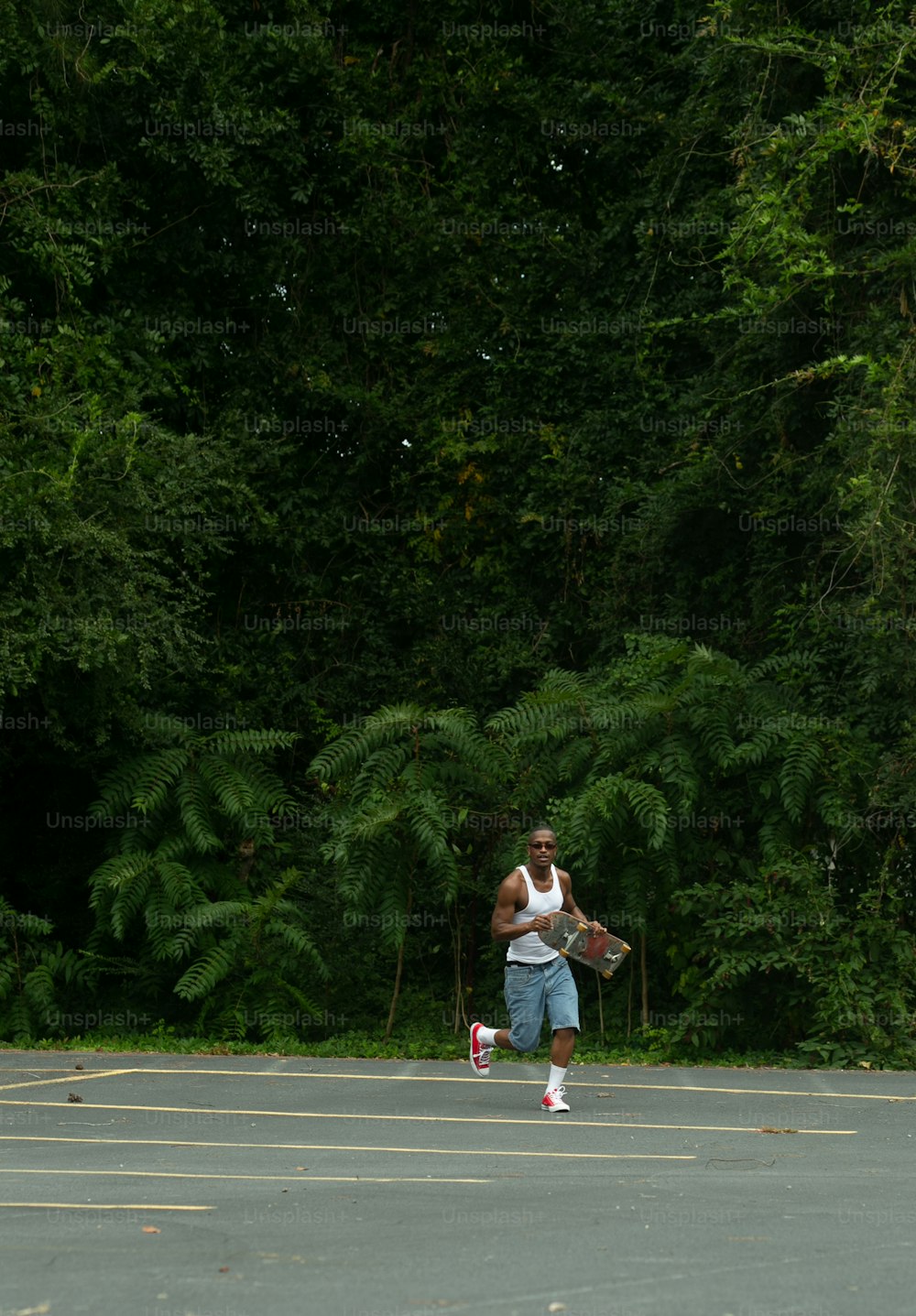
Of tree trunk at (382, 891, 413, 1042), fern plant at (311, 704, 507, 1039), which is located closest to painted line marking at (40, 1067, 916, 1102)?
fern plant at (311, 704, 507, 1039)

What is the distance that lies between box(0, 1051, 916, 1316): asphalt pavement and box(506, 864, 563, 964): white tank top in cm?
102

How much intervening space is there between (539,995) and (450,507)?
36.6 feet

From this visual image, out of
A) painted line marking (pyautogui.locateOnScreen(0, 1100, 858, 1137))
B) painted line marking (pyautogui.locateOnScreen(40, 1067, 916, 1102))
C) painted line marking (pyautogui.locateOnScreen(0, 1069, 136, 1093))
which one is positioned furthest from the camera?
painted line marking (pyautogui.locateOnScreen(0, 1069, 136, 1093))

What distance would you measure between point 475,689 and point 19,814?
560 centimetres

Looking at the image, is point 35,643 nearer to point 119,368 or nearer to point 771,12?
point 119,368

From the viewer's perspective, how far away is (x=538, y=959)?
11055mm

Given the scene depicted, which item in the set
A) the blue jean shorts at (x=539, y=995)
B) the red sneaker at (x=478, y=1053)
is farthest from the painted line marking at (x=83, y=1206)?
the red sneaker at (x=478, y=1053)

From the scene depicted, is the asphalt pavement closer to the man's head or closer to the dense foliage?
the man's head

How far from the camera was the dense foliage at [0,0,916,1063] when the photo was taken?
14.7 m

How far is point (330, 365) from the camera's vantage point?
859 inches

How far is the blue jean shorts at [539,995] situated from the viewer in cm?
1098

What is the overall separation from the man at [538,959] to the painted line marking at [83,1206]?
3525 mm

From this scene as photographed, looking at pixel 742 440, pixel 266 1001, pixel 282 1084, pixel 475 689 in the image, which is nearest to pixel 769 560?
pixel 742 440

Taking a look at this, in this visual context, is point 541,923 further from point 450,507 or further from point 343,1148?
point 450,507
